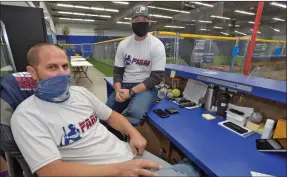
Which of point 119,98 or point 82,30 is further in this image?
point 82,30

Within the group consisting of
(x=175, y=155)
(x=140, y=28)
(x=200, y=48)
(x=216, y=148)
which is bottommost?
(x=175, y=155)

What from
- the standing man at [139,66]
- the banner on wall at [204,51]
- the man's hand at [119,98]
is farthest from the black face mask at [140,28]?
the banner on wall at [204,51]

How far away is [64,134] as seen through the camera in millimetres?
844

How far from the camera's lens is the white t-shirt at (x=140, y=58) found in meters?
1.72

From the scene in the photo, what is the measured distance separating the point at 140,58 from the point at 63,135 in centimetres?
116

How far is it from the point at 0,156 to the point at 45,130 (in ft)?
3.09

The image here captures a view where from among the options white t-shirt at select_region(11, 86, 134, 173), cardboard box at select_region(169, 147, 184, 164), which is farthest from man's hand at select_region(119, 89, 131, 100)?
cardboard box at select_region(169, 147, 184, 164)

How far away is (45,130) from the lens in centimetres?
80

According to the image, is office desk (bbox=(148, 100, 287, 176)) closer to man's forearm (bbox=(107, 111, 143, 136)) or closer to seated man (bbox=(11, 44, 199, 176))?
seated man (bbox=(11, 44, 199, 176))

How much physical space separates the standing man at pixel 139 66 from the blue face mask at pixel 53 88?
2.41 feet

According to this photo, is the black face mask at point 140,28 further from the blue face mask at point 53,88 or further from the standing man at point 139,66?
the blue face mask at point 53,88

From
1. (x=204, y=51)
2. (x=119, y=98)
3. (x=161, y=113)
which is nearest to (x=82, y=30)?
(x=204, y=51)

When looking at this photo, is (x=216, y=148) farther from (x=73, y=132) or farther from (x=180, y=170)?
(x=73, y=132)

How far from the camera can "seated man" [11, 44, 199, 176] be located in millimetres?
731
